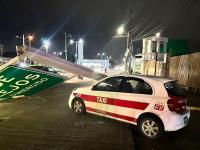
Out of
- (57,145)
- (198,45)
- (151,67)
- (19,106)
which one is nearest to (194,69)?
(151,67)

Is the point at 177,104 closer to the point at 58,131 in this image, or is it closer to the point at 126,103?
the point at 126,103

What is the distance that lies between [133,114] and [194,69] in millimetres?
10559

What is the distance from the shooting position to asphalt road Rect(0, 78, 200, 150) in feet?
18.4

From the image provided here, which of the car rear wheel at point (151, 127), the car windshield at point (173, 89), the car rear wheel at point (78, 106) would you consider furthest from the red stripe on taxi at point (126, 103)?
the car windshield at point (173, 89)

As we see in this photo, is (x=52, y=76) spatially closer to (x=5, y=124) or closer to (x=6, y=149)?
(x=5, y=124)

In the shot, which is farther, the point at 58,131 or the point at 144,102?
the point at 58,131

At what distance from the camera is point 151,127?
632cm

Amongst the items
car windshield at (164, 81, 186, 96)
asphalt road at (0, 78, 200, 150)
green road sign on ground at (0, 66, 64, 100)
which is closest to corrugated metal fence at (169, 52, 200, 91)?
asphalt road at (0, 78, 200, 150)

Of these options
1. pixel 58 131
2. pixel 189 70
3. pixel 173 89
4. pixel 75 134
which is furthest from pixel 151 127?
pixel 189 70

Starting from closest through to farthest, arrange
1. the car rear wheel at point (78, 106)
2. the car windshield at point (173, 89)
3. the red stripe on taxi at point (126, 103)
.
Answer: the car windshield at point (173, 89) → the red stripe on taxi at point (126, 103) → the car rear wheel at point (78, 106)

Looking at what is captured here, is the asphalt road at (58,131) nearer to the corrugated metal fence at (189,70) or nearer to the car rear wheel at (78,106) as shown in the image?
the car rear wheel at (78,106)

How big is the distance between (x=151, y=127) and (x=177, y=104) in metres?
0.96

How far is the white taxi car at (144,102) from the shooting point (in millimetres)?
6121

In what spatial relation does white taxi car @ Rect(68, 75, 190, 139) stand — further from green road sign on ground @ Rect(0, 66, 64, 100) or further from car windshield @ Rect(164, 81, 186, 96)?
green road sign on ground @ Rect(0, 66, 64, 100)
